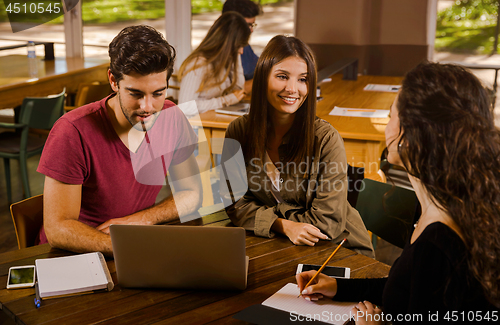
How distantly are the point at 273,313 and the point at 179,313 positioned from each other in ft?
0.81

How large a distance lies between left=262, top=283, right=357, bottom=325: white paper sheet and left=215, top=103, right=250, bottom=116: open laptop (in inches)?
76.1

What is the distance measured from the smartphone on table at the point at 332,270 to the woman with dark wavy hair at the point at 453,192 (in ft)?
1.06

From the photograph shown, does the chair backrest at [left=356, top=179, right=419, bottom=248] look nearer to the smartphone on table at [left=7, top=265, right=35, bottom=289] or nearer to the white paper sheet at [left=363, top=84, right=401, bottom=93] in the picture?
the smartphone on table at [left=7, top=265, right=35, bottom=289]

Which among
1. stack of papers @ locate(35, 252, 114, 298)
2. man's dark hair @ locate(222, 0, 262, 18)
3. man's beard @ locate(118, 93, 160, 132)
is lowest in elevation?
stack of papers @ locate(35, 252, 114, 298)

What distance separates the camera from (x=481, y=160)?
1.01 meters

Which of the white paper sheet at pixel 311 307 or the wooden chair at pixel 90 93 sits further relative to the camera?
the wooden chair at pixel 90 93

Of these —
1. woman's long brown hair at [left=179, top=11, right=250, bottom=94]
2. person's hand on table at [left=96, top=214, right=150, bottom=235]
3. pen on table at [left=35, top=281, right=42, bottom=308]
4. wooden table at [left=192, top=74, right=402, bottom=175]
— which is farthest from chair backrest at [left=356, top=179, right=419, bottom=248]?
woman's long brown hair at [left=179, top=11, right=250, bottom=94]

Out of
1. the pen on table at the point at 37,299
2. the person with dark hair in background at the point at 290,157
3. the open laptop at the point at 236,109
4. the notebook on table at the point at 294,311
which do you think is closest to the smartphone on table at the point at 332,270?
the notebook on table at the point at 294,311

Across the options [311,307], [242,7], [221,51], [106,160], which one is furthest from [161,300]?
[242,7]

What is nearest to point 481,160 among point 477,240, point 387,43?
point 477,240

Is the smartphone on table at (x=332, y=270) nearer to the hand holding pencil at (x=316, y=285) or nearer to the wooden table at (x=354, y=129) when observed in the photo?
the hand holding pencil at (x=316, y=285)

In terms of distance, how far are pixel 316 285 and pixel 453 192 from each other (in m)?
0.45

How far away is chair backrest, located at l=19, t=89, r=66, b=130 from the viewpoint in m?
3.51

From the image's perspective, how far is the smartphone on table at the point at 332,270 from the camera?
1394 millimetres
